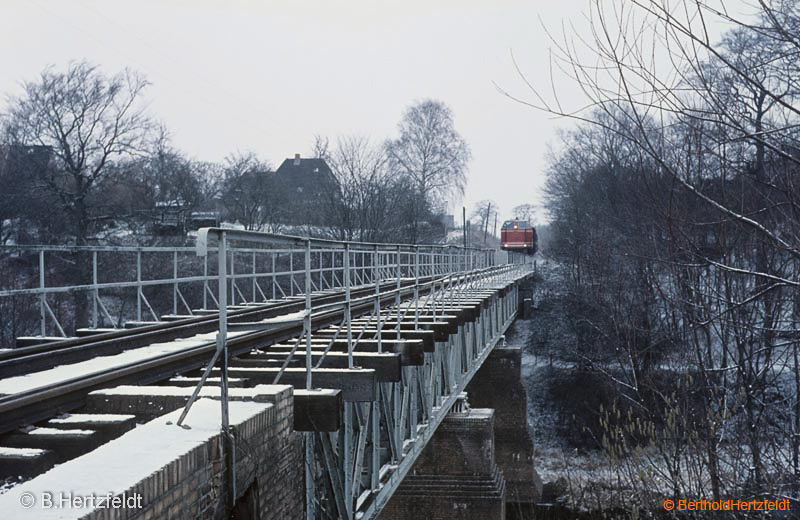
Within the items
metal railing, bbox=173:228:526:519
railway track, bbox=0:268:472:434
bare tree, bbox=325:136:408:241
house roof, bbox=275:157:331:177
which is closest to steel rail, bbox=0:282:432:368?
railway track, bbox=0:268:472:434

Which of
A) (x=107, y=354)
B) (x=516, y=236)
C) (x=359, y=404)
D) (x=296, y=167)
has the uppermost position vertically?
(x=296, y=167)

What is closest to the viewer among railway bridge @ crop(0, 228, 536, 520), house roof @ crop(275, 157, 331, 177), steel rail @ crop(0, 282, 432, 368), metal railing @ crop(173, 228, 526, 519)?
railway bridge @ crop(0, 228, 536, 520)

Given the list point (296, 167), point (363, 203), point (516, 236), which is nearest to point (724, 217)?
point (363, 203)

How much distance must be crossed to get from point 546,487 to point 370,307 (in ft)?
68.6

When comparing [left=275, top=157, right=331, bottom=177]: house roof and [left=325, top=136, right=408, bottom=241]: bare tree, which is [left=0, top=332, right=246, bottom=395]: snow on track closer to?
[left=325, top=136, right=408, bottom=241]: bare tree

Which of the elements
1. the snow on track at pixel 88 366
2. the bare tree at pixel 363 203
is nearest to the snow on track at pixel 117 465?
the snow on track at pixel 88 366

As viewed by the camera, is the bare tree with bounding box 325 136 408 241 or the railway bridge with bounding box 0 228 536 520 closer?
the railway bridge with bounding box 0 228 536 520

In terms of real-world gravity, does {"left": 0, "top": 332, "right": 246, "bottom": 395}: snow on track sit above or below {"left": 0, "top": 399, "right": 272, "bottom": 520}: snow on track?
below

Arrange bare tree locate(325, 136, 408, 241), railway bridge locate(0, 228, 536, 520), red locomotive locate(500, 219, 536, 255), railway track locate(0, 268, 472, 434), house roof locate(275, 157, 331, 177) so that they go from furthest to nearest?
house roof locate(275, 157, 331, 177)
red locomotive locate(500, 219, 536, 255)
bare tree locate(325, 136, 408, 241)
railway track locate(0, 268, 472, 434)
railway bridge locate(0, 228, 536, 520)

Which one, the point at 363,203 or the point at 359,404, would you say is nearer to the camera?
the point at 359,404

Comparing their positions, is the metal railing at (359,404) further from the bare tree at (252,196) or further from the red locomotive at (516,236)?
the red locomotive at (516,236)

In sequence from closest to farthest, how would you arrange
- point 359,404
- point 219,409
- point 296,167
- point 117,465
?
1. point 117,465
2. point 219,409
3. point 359,404
4. point 296,167

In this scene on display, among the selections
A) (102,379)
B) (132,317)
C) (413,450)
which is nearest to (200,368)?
(102,379)

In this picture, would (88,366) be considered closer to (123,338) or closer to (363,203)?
(123,338)
